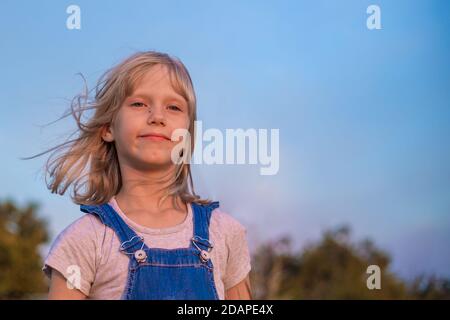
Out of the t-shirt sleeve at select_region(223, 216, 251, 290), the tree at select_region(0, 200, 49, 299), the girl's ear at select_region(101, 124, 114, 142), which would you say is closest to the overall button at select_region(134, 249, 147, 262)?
the t-shirt sleeve at select_region(223, 216, 251, 290)

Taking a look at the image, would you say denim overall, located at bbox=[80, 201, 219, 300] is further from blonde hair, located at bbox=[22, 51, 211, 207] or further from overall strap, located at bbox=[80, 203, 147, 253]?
blonde hair, located at bbox=[22, 51, 211, 207]

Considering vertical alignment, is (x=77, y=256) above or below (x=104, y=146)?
below

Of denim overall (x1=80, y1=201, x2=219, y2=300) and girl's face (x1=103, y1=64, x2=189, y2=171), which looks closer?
denim overall (x1=80, y1=201, x2=219, y2=300)

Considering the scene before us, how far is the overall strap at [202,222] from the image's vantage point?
5.58ft

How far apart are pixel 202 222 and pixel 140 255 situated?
0.65 feet

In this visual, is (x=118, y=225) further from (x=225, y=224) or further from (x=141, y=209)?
(x=225, y=224)

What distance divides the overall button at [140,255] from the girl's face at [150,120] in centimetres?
24

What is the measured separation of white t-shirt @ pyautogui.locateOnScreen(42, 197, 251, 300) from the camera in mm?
1632

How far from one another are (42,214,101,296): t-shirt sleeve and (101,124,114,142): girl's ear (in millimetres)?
278

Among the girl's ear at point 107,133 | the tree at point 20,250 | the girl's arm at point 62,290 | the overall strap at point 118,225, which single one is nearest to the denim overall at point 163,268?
the overall strap at point 118,225

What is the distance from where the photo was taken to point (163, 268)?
1.63 m

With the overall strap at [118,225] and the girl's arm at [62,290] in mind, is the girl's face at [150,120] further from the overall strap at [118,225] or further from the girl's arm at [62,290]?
the girl's arm at [62,290]

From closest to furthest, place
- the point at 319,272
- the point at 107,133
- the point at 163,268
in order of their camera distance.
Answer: the point at 163,268 → the point at 107,133 → the point at 319,272

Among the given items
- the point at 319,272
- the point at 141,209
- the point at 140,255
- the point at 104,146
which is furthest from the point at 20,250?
the point at 140,255
